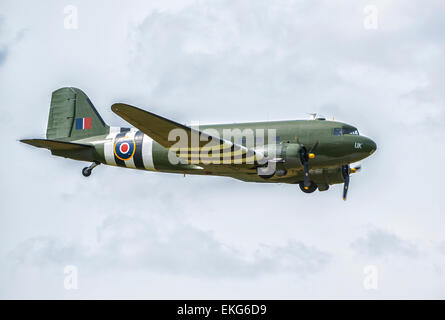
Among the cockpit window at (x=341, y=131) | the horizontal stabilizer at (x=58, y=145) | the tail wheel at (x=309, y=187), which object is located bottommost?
the tail wheel at (x=309, y=187)

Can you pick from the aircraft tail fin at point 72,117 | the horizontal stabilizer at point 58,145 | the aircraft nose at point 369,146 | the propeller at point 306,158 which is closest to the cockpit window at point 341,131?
the aircraft nose at point 369,146

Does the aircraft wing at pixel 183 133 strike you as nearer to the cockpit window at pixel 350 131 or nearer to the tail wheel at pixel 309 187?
the cockpit window at pixel 350 131

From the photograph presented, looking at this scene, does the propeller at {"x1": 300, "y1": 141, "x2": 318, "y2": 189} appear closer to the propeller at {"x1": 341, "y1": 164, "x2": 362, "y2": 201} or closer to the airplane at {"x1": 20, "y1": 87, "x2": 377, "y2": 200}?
the airplane at {"x1": 20, "y1": 87, "x2": 377, "y2": 200}

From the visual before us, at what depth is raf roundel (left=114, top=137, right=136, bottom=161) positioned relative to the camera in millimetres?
27141

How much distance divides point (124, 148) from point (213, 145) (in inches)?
195

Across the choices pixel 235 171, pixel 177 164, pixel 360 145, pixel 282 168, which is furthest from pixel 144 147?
pixel 360 145

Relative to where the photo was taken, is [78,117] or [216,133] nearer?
[216,133]

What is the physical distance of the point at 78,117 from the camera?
29.2 m

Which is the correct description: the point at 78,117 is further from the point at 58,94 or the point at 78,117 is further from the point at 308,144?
the point at 308,144

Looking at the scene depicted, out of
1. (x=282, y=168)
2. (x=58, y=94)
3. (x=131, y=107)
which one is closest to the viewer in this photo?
(x=131, y=107)

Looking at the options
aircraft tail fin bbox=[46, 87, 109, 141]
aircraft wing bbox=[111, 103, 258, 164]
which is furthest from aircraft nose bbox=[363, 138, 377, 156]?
aircraft tail fin bbox=[46, 87, 109, 141]

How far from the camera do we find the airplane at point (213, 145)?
23641 millimetres

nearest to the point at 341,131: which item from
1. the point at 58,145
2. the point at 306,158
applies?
the point at 306,158

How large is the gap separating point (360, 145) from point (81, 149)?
419 inches
